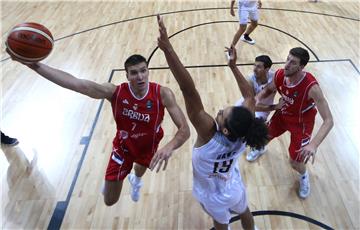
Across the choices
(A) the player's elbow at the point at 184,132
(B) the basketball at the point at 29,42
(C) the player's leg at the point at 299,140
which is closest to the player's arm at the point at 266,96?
(C) the player's leg at the point at 299,140

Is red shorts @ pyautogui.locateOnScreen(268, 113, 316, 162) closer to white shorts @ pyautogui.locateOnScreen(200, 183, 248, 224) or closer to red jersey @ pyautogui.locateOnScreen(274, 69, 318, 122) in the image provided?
red jersey @ pyautogui.locateOnScreen(274, 69, 318, 122)

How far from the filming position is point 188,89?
204 centimetres

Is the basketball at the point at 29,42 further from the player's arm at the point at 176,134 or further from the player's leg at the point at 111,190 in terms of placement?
the player's leg at the point at 111,190

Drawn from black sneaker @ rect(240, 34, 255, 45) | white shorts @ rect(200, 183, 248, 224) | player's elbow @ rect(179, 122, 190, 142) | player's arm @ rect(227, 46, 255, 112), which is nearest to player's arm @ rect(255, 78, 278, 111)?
→ player's arm @ rect(227, 46, 255, 112)

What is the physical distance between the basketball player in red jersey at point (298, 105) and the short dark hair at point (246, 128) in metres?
1.06

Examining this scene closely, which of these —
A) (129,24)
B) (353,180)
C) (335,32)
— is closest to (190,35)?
(129,24)

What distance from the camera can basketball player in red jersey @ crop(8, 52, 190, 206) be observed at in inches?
111

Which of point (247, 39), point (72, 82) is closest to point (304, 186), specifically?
point (72, 82)

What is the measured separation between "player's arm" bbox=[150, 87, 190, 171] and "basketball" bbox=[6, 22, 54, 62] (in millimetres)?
1054

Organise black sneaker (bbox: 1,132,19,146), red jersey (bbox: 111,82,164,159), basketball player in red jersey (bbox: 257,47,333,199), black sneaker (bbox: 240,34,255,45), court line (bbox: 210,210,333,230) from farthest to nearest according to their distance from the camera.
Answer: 1. black sneaker (bbox: 240,34,255,45)
2. black sneaker (bbox: 1,132,19,146)
3. court line (bbox: 210,210,333,230)
4. basketball player in red jersey (bbox: 257,47,333,199)
5. red jersey (bbox: 111,82,164,159)

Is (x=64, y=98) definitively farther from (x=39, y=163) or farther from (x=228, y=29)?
(x=228, y=29)

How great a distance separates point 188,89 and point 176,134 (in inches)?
26.0

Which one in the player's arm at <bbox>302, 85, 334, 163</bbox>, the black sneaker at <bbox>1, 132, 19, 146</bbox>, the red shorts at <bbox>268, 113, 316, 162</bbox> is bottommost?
the black sneaker at <bbox>1, 132, 19, 146</bbox>

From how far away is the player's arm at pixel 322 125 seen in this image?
2.62 meters
